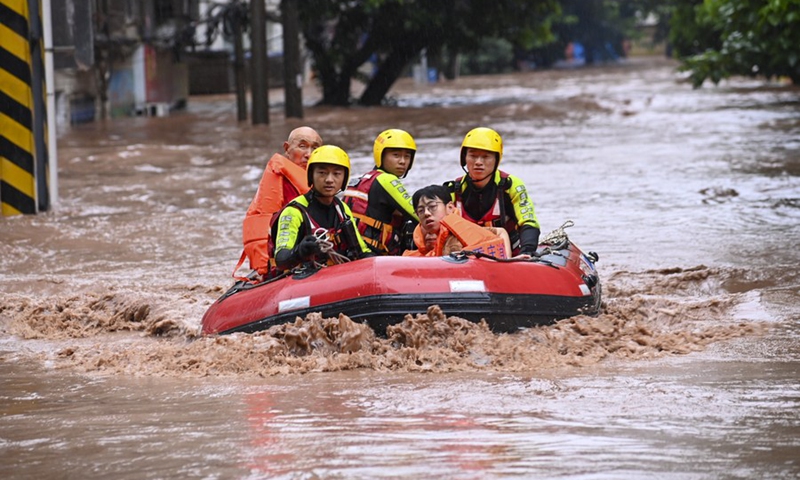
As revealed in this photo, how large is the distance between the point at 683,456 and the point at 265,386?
2.42m

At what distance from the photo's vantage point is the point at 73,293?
950 cm

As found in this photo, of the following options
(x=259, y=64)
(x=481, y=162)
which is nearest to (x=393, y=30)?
(x=259, y=64)

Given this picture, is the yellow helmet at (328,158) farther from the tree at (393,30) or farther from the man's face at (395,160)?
the tree at (393,30)

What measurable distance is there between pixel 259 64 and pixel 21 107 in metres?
11.8

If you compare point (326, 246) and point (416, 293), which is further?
point (326, 246)

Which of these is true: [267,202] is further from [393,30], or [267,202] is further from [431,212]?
[393,30]

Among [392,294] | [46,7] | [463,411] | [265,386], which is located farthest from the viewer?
[46,7]

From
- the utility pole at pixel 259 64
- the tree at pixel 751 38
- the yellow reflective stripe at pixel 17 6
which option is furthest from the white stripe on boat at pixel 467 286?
the utility pole at pixel 259 64

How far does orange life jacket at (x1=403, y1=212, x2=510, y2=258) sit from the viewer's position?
7523 mm

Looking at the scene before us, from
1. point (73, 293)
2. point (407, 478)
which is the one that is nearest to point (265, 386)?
point (407, 478)

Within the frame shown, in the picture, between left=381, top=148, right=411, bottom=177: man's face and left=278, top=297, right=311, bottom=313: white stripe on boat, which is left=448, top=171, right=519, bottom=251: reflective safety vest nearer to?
left=381, top=148, right=411, bottom=177: man's face

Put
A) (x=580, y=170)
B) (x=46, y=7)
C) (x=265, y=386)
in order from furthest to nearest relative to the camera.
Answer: (x=580, y=170), (x=46, y=7), (x=265, y=386)

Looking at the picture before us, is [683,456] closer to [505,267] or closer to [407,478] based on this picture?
[407,478]

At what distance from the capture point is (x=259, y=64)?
2436 centimetres
